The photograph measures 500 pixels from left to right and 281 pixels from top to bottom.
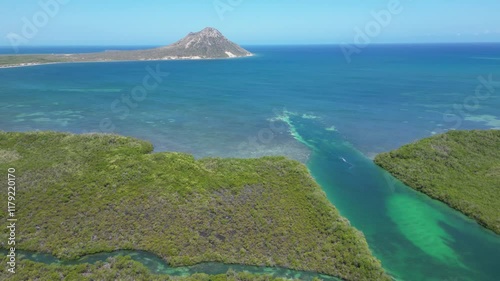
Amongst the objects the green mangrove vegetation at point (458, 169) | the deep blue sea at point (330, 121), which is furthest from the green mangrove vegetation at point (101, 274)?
the green mangrove vegetation at point (458, 169)

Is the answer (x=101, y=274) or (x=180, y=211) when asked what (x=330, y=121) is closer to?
(x=180, y=211)

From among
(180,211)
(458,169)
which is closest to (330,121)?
(458,169)

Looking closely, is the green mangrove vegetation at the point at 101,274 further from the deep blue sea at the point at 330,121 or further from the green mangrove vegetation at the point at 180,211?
the deep blue sea at the point at 330,121

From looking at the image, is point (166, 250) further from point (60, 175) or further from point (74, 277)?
point (60, 175)

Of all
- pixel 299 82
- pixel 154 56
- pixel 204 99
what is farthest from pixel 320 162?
pixel 154 56

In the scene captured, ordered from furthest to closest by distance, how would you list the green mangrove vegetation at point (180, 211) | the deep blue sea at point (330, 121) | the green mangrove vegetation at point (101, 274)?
the deep blue sea at point (330, 121) < the green mangrove vegetation at point (180, 211) < the green mangrove vegetation at point (101, 274)
